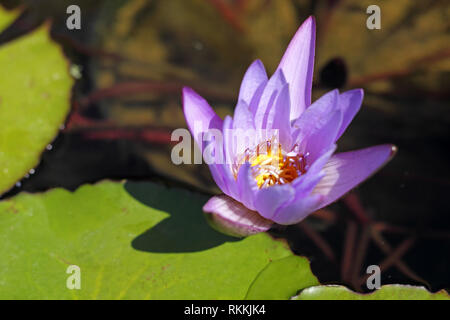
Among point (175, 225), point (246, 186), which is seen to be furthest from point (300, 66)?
point (175, 225)

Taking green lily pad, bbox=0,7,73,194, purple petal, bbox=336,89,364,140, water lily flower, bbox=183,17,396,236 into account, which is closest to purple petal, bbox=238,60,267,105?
water lily flower, bbox=183,17,396,236

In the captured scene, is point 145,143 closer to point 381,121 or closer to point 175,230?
point 175,230

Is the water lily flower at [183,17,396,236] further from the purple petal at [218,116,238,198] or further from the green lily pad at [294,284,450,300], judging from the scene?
the green lily pad at [294,284,450,300]

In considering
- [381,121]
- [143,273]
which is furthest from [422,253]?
[143,273]

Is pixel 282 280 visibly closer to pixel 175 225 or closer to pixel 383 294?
pixel 383 294

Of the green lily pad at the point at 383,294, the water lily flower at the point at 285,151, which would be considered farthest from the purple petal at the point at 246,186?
the green lily pad at the point at 383,294

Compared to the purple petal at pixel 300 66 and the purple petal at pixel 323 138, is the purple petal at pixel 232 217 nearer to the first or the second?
the purple petal at pixel 323 138

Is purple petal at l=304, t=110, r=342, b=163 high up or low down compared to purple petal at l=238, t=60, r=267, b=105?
down
